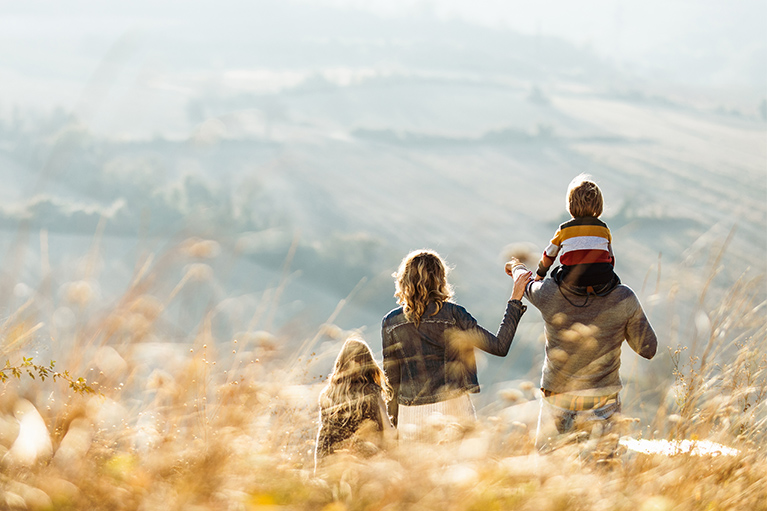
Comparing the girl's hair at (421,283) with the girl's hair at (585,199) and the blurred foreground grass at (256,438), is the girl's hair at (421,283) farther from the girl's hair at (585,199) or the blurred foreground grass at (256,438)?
the girl's hair at (585,199)

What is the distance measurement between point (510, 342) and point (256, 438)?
3.72 ft

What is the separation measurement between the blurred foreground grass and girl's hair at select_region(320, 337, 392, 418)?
131mm

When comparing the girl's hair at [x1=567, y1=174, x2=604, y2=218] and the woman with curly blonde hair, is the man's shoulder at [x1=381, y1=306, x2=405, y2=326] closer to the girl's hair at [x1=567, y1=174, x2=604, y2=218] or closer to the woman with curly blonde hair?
the woman with curly blonde hair

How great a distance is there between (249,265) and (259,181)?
23109 mm

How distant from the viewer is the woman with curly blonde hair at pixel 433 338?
2.34 meters

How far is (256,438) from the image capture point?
5.08ft

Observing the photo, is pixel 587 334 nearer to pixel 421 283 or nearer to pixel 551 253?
pixel 551 253

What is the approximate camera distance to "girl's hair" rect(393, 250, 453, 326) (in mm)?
2352

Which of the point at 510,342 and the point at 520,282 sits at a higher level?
the point at 520,282

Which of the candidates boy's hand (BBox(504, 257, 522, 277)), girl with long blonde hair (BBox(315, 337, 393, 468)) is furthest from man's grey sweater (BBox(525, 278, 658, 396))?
girl with long blonde hair (BBox(315, 337, 393, 468))

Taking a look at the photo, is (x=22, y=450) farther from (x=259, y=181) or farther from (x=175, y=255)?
(x=259, y=181)

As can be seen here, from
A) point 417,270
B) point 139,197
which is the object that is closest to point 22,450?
point 417,270

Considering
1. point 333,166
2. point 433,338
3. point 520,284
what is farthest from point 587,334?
point 333,166

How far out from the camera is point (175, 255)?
1.99 metres
